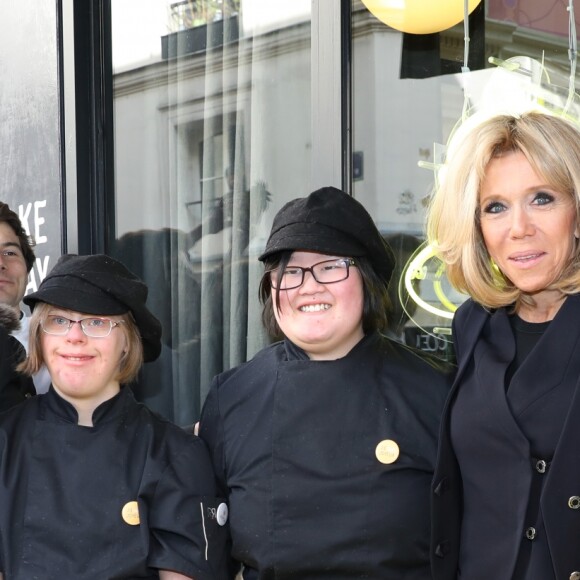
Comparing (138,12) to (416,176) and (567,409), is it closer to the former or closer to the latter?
(416,176)

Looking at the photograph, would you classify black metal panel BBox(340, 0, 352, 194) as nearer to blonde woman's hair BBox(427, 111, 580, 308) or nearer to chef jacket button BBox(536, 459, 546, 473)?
blonde woman's hair BBox(427, 111, 580, 308)

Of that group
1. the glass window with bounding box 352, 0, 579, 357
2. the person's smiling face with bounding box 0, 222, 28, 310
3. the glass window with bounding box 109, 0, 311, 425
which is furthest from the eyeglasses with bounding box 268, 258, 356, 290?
the person's smiling face with bounding box 0, 222, 28, 310

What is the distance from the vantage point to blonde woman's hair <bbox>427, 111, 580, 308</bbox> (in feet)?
7.87

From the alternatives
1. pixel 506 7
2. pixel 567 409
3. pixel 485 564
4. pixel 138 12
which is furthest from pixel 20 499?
pixel 138 12

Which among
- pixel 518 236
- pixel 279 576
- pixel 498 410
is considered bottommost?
pixel 279 576

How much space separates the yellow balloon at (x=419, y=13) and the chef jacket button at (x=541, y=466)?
1755 millimetres

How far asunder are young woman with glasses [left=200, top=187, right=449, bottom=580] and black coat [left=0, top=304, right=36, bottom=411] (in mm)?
607

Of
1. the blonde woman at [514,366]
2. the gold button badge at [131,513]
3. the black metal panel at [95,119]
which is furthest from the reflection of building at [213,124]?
the gold button badge at [131,513]

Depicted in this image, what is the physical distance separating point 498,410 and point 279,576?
72 cm

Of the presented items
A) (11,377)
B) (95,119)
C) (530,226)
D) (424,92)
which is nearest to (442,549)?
(530,226)

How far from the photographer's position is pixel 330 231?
8.86 feet

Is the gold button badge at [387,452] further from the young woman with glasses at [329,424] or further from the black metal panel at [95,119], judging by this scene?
the black metal panel at [95,119]

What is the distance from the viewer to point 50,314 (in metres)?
2.86

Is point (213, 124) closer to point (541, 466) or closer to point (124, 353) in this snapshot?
point (124, 353)
